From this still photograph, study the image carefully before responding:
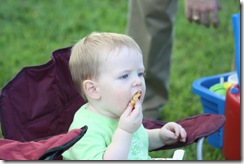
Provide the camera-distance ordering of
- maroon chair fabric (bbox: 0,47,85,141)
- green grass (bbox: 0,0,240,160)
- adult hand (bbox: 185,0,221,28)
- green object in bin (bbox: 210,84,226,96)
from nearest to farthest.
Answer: maroon chair fabric (bbox: 0,47,85,141), adult hand (bbox: 185,0,221,28), green object in bin (bbox: 210,84,226,96), green grass (bbox: 0,0,240,160)

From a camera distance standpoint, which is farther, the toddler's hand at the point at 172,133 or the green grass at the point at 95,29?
the green grass at the point at 95,29

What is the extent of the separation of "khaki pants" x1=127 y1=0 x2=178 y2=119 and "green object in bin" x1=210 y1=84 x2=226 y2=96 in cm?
42

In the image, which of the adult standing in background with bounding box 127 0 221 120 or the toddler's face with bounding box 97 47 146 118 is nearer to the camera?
the toddler's face with bounding box 97 47 146 118

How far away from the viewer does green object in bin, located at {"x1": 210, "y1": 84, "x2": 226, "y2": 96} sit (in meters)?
3.31

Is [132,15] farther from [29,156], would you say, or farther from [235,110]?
[29,156]

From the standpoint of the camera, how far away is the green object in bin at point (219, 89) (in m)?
3.31

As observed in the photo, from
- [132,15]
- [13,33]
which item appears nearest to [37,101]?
[132,15]

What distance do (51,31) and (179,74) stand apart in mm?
1237

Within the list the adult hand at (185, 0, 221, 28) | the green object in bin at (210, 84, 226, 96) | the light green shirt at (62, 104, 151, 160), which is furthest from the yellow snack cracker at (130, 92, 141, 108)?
the green object in bin at (210, 84, 226, 96)

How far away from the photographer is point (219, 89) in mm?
3340

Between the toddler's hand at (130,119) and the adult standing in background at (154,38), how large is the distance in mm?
1388

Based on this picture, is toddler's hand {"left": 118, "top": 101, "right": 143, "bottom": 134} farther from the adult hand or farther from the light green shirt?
the adult hand

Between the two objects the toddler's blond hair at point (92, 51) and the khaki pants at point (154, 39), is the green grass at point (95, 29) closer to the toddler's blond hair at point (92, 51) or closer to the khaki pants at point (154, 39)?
the khaki pants at point (154, 39)

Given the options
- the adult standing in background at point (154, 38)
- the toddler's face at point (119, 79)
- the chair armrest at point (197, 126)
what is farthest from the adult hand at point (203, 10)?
the toddler's face at point (119, 79)
